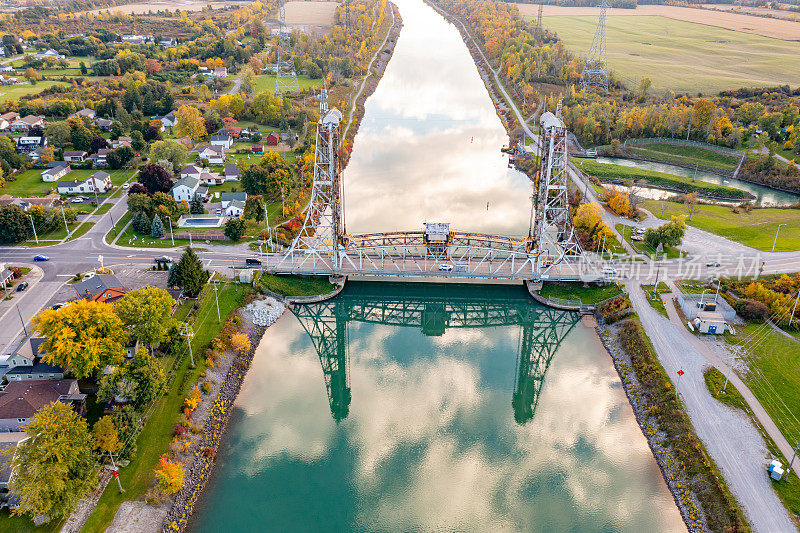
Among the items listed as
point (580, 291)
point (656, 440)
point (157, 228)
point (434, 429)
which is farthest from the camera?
point (157, 228)

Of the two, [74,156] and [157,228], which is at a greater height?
[74,156]

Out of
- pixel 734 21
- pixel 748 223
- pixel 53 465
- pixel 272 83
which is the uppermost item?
pixel 734 21

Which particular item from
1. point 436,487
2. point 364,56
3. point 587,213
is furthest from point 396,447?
point 364,56

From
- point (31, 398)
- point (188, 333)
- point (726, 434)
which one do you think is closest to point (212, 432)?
point (188, 333)

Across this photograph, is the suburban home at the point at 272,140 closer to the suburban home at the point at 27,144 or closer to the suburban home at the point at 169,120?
the suburban home at the point at 169,120

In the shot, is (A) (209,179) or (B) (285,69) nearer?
(A) (209,179)

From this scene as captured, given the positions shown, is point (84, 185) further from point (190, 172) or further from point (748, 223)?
point (748, 223)
